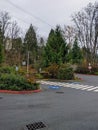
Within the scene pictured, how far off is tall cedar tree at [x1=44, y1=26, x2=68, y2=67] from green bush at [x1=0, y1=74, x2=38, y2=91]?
11422mm

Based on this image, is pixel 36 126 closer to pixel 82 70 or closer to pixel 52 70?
pixel 52 70

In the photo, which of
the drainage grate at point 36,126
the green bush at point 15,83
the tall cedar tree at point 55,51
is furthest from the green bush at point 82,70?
the drainage grate at point 36,126

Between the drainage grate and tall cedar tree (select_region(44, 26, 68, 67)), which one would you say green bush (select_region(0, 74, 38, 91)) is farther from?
tall cedar tree (select_region(44, 26, 68, 67))

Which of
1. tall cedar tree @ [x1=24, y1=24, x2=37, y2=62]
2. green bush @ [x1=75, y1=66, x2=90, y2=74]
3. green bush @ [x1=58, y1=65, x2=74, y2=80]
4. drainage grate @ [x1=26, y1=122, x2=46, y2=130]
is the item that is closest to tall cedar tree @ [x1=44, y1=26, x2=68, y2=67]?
green bush @ [x1=58, y1=65, x2=74, y2=80]

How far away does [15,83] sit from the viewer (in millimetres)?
15055

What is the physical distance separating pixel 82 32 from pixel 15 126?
38.5 meters

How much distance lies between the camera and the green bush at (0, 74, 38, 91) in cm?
1464

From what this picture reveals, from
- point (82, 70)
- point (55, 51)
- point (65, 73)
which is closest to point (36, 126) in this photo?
point (65, 73)

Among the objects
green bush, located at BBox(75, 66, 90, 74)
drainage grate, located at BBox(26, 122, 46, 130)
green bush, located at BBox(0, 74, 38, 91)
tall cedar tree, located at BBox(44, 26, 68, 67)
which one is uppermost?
tall cedar tree, located at BBox(44, 26, 68, 67)

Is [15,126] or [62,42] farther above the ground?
[62,42]

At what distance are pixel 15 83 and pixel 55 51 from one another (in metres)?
12.8

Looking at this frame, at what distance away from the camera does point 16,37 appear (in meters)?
47.9

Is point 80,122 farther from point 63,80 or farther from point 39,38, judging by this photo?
point 39,38

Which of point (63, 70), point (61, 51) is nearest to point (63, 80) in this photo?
point (63, 70)
